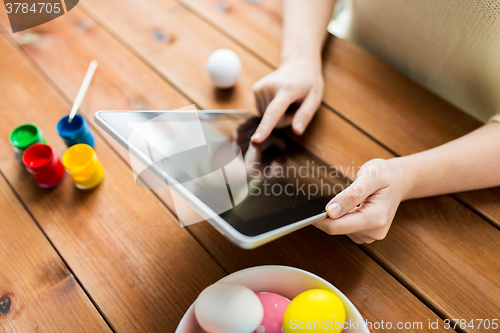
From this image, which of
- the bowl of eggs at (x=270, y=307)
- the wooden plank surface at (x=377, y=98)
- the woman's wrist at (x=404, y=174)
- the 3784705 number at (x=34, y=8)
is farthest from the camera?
the 3784705 number at (x=34, y=8)

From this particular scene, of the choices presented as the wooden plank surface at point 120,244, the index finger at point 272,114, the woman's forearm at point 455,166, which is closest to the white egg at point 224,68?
the index finger at point 272,114

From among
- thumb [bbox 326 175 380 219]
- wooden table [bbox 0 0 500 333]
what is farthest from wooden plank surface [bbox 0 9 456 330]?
thumb [bbox 326 175 380 219]

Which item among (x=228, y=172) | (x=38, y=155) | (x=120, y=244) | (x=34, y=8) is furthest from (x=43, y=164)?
(x=34, y=8)

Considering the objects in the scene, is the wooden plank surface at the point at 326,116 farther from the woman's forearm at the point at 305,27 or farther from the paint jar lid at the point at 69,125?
the paint jar lid at the point at 69,125

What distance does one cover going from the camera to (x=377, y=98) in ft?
2.35

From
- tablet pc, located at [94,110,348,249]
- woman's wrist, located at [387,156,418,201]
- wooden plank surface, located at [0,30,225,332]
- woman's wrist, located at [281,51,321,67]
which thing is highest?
woman's wrist, located at [281,51,321,67]

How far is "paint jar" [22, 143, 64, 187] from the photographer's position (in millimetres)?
608

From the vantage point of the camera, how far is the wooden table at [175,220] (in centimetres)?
52

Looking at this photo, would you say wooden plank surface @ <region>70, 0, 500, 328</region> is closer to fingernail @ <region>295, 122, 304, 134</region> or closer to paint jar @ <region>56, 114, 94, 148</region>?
fingernail @ <region>295, 122, 304, 134</region>

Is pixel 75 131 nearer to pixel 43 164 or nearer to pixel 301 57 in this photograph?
pixel 43 164

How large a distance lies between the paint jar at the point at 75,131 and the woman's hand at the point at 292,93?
33 centimetres

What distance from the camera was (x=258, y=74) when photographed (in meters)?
0.77

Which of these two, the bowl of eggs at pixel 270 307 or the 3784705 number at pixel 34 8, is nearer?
the bowl of eggs at pixel 270 307

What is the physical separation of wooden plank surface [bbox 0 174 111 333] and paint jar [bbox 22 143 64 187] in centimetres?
7
